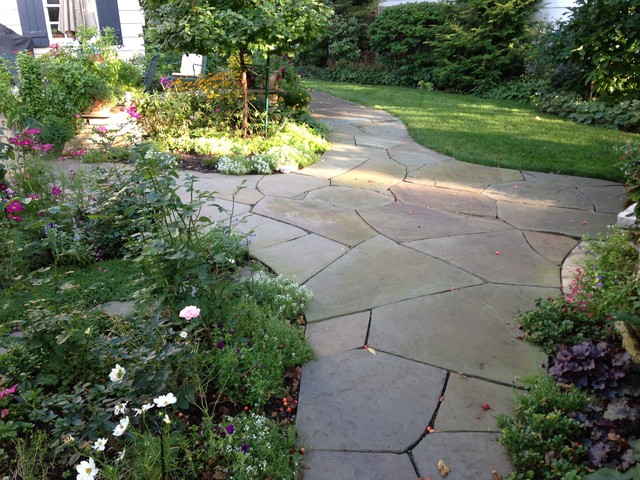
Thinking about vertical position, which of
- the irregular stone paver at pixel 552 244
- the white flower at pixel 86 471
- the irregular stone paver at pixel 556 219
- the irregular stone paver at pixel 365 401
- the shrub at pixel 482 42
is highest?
the shrub at pixel 482 42

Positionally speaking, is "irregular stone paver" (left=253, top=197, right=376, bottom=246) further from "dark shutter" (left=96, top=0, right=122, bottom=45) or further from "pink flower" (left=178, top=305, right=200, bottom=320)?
"dark shutter" (left=96, top=0, right=122, bottom=45)

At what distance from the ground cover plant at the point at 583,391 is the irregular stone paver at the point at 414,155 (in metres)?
2.98

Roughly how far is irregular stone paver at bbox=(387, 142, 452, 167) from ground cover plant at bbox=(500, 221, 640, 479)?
2981mm

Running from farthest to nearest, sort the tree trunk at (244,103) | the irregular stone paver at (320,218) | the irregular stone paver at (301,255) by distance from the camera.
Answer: the tree trunk at (244,103) → the irregular stone paver at (320,218) → the irregular stone paver at (301,255)

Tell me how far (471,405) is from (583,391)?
43 centimetres

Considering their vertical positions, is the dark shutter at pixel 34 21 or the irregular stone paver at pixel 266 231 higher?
the dark shutter at pixel 34 21

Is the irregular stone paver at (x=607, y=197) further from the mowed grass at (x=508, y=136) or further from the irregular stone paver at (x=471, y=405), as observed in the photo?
the irregular stone paver at (x=471, y=405)

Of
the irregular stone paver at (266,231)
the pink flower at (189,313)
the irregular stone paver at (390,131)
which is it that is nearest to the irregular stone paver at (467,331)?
the pink flower at (189,313)

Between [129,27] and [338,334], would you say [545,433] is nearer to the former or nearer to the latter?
[338,334]

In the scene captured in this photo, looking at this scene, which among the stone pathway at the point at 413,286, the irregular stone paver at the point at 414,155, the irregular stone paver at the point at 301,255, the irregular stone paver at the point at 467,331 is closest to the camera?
the stone pathway at the point at 413,286

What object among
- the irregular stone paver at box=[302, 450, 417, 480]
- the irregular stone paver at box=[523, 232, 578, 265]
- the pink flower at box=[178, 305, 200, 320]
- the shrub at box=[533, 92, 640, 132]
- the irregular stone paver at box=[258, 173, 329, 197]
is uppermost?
the shrub at box=[533, 92, 640, 132]

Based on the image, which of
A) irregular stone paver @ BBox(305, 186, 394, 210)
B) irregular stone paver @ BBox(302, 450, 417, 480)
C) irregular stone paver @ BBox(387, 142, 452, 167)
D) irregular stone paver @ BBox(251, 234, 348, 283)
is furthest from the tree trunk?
irregular stone paver @ BBox(302, 450, 417, 480)

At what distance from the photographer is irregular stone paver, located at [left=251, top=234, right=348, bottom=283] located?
2982 mm

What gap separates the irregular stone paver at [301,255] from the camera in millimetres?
2982
